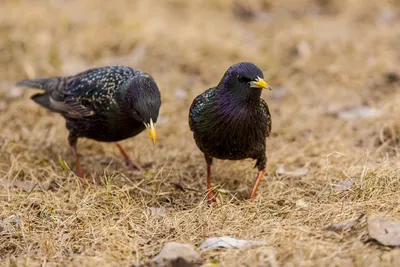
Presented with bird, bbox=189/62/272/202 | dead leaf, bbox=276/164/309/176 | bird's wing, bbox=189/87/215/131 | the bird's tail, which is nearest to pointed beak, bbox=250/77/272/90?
bird, bbox=189/62/272/202

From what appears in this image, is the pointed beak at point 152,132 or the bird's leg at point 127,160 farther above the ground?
the pointed beak at point 152,132

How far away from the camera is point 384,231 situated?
10.9ft

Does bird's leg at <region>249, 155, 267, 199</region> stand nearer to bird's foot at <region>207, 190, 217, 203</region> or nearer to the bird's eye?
bird's foot at <region>207, 190, 217, 203</region>

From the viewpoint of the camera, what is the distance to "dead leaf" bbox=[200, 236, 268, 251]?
135 inches

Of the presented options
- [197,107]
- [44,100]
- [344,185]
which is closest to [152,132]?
[197,107]

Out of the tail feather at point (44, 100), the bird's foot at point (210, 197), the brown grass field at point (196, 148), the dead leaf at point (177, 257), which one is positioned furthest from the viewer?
the tail feather at point (44, 100)

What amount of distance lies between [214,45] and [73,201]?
3.84 metres

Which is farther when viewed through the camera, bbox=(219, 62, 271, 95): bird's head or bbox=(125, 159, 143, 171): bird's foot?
bbox=(125, 159, 143, 171): bird's foot

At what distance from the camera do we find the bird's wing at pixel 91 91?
16.0 feet

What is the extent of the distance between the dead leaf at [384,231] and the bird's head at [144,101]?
169 centimetres

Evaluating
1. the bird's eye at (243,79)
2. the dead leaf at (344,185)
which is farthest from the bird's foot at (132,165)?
the dead leaf at (344,185)

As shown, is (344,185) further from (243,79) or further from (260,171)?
(243,79)

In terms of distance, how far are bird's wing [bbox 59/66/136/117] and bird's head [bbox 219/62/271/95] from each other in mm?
1076

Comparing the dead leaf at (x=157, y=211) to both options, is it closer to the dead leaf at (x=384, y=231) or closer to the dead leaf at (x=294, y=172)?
the dead leaf at (x=294, y=172)
